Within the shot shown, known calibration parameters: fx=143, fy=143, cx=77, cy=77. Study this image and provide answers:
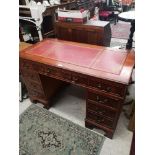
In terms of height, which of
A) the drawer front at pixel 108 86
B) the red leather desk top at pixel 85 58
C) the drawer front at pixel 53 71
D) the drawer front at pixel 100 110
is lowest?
the drawer front at pixel 100 110

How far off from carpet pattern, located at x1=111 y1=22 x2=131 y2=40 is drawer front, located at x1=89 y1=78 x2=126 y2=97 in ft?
9.69

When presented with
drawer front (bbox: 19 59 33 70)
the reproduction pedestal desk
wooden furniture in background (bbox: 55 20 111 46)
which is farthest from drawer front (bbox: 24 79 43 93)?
wooden furniture in background (bbox: 55 20 111 46)

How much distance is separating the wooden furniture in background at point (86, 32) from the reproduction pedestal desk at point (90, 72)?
206 millimetres

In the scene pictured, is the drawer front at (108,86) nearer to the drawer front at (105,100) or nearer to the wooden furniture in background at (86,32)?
the drawer front at (105,100)

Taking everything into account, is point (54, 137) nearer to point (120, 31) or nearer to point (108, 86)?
point (108, 86)

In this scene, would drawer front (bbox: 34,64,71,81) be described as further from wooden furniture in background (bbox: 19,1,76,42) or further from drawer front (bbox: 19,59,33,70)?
wooden furniture in background (bbox: 19,1,76,42)

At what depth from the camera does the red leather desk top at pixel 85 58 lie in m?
1.20

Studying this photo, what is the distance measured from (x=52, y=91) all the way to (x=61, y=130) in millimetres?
536

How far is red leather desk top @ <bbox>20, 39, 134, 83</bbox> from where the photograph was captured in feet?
3.92

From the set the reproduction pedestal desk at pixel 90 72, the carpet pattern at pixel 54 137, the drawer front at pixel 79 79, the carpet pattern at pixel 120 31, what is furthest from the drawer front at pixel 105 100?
the carpet pattern at pixel 120 31
